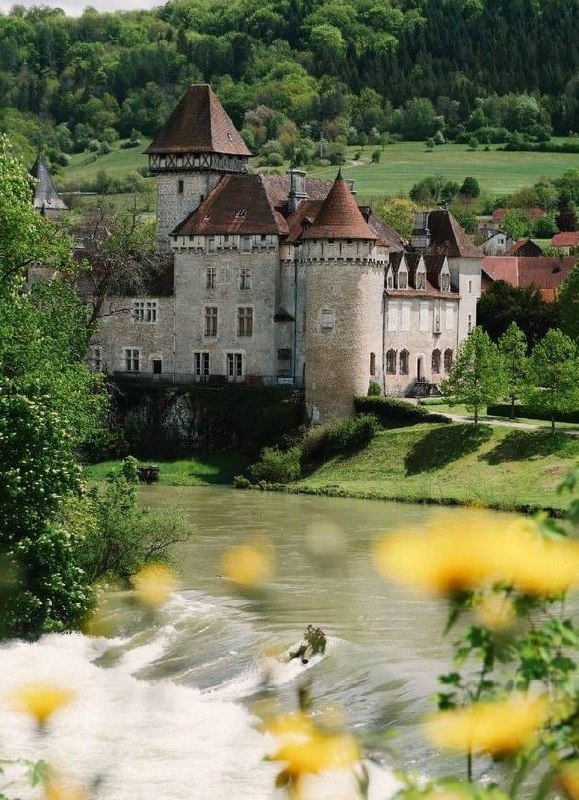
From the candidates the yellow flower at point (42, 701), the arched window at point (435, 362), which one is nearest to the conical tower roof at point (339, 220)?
the arched window at point (435, 362)

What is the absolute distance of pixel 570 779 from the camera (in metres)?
5.01

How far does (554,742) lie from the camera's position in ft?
17.9

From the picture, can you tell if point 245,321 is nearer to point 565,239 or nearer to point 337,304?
point 337,304

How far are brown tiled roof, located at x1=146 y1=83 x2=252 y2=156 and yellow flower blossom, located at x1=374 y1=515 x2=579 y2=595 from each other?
69.6 m

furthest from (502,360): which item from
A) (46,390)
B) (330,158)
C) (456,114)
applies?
(456,114)

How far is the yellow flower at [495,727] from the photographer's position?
16.4 ft

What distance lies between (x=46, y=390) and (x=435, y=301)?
41236 mm

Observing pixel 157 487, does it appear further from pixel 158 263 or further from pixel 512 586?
pixel 512 586

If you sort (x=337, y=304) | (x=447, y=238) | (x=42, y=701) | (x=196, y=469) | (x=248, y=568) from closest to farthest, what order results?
1. (x=42, y=701)
2. (x=248, y=568)
3. (x=196, y=469)
4. (x=337, y=304)
5. (x=447, y=238)

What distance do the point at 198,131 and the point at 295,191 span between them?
6.04m

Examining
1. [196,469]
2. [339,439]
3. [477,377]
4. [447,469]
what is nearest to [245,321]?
[196,469]

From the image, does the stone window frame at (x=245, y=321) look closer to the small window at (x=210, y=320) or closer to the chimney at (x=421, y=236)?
the small window at (x=210, y=320)

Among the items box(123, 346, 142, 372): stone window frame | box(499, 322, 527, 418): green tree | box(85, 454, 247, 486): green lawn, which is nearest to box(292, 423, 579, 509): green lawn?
box(499, 322, 527, 418): green tree

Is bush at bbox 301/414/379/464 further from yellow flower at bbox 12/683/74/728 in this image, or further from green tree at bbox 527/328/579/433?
yellow flower at bbox 12/683/74/728
